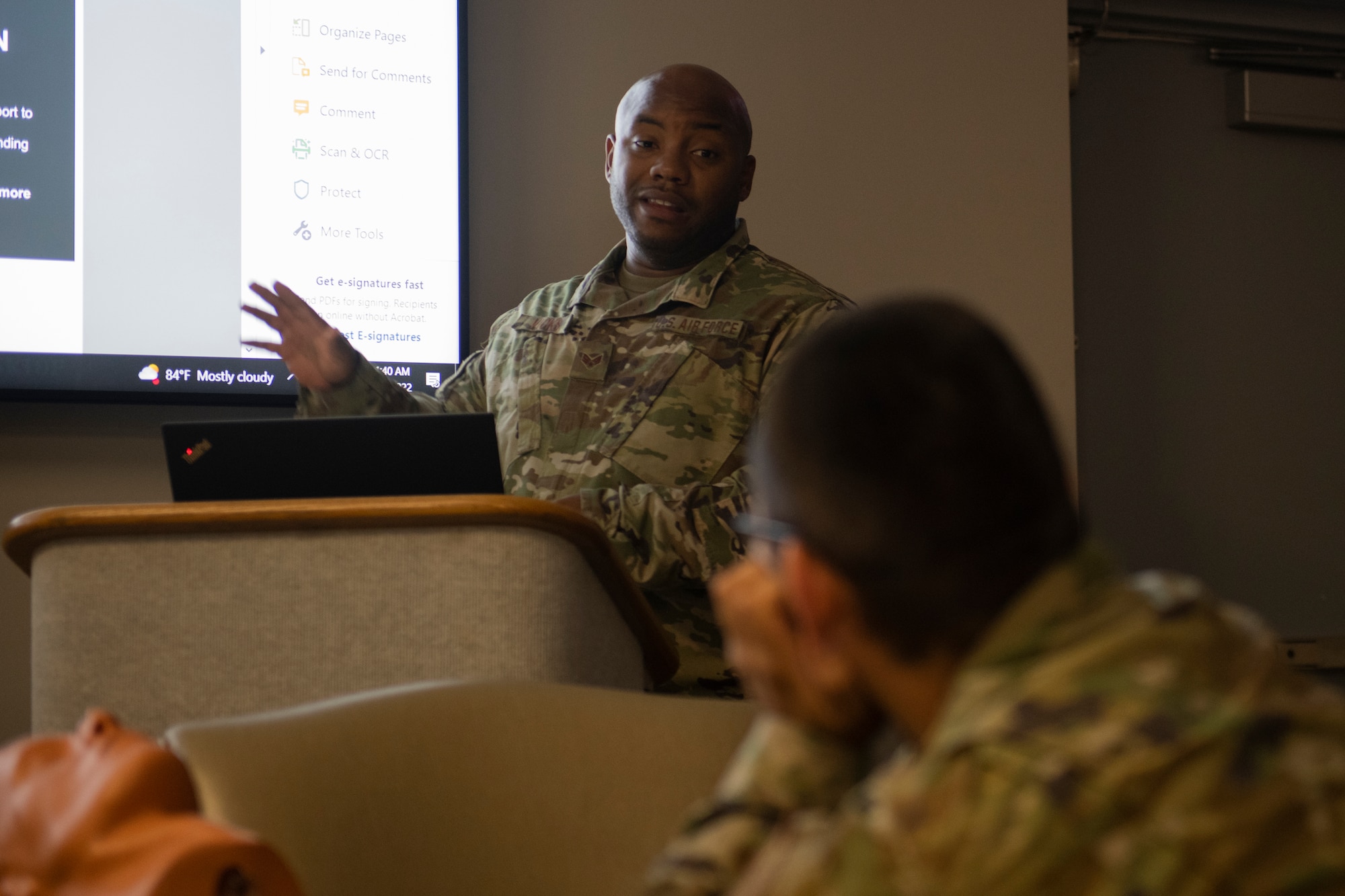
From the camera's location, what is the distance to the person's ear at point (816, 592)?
601 millimetres

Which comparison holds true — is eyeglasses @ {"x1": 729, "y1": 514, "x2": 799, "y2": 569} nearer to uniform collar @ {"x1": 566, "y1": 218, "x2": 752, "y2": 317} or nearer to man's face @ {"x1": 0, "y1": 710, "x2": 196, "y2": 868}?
man's face @ {"x1": 0, "y1": 710, "x2": 196, "y2": 868}

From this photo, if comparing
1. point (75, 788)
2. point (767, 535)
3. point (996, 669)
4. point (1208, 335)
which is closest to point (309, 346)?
point (75, 788)

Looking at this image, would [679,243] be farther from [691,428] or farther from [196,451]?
[196,451]

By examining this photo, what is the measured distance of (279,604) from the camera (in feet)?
4.72

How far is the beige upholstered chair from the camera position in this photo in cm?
143

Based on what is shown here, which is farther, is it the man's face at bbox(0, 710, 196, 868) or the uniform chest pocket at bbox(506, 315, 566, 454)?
the uniform chest pocket at bbox(506, 315, 566, 454)

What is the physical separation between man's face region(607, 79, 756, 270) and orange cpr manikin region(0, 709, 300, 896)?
5.77ft

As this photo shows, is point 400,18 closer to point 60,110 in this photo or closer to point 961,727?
point 60,110

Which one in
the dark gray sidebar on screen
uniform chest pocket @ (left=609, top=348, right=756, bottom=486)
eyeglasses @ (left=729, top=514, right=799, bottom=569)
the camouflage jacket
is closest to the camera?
the camouflage jacket

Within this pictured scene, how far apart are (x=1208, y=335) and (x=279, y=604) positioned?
3438 millimetres

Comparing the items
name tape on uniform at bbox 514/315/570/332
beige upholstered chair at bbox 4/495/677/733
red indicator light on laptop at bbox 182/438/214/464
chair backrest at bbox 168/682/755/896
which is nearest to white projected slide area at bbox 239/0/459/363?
name tape on uniform at bbox 514/315/570/332

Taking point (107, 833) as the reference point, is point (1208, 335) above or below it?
above

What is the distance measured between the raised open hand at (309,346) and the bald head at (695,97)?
0.81 m

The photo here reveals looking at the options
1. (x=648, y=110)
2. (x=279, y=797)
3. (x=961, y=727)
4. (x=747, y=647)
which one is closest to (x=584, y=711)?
(x=279, y=797)
